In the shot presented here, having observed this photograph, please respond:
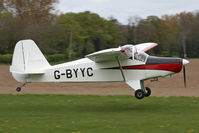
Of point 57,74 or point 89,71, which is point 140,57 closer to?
point 89,71

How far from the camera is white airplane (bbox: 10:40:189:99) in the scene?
47.2ft

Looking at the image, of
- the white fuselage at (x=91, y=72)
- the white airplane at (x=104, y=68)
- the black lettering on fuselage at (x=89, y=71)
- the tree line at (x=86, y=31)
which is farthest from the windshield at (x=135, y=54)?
the tree line at (x=86, y=31)

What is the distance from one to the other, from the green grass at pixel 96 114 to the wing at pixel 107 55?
2.17m

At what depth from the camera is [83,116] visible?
1329cm

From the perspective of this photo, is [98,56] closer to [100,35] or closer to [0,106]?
[0,106]

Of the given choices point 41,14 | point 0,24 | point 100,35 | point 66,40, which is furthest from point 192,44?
point 0,24

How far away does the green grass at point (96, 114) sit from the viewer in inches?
409

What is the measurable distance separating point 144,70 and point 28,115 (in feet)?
16.3

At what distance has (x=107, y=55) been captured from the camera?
14.0 metres

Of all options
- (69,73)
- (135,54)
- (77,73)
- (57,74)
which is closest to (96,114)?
(77,73)

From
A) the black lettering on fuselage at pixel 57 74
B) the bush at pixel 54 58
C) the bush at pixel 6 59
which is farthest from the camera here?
the bush at pixel 54 58

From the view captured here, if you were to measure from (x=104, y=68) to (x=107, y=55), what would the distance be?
3.42ft

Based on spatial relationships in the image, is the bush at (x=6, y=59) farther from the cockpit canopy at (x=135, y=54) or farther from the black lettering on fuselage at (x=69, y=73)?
the cockpit canopy at (x=135, y=54)

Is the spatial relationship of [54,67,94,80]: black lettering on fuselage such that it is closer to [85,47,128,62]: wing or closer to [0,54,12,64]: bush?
[85,47,128,62]: wing
